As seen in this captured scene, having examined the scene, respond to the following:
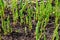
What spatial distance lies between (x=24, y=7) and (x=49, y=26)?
0.29 m

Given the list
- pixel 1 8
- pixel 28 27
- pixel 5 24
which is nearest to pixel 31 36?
pixel 28 27

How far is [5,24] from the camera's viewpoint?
146 cm

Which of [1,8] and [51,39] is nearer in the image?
[51,39]

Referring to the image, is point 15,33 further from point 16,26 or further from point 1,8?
point 1,8

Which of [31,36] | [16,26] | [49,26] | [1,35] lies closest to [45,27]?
[49,26]

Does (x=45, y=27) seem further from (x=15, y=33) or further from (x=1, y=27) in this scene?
(x=1, y=27)

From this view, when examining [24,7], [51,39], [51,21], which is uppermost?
[24,7]

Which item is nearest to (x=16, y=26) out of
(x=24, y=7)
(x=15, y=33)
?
(x=15, y=33)

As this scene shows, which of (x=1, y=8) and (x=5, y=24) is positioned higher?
(x=1, y=8)

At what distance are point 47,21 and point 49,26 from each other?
0.06 metres

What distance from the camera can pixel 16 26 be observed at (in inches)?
61.9

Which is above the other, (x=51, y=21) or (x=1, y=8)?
(x=1, y=8)

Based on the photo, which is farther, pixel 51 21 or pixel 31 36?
pixel 51 21

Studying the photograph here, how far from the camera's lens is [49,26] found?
1563mm
